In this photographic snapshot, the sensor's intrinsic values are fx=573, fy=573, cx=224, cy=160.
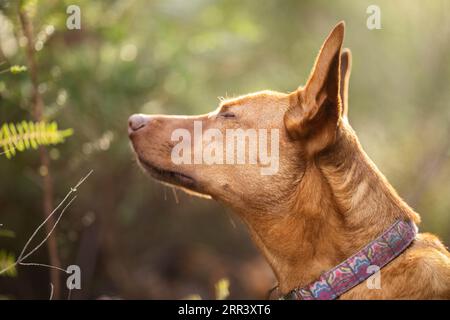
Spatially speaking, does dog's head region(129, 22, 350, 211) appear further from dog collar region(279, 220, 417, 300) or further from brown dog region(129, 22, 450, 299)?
dog collar region(279, 220, 417, 300)

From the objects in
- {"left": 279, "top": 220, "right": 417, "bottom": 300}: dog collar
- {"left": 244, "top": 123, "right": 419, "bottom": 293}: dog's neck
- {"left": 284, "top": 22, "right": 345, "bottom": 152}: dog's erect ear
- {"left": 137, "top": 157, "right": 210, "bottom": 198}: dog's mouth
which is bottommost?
{"left": 279, "top": 220, "right": 417, "bottom": 300}: dog collar

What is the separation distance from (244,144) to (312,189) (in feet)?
1.84

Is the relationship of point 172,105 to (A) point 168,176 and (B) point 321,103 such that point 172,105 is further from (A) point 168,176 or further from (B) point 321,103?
(B) point 321,103

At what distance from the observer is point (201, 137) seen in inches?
149

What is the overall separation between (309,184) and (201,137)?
31.7 inches

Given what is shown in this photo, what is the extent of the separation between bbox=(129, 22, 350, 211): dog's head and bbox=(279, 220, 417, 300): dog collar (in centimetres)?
59

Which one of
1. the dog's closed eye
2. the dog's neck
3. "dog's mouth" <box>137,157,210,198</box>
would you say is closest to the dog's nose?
"dog's mouth" <box>137,157,210,198</box>

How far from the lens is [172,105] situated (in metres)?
7.10

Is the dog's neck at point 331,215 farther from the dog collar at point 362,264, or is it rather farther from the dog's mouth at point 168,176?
the dog's mouth at point 168,176

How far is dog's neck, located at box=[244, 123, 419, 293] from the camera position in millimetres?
3287

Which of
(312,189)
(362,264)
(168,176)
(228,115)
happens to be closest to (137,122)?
(168,176)

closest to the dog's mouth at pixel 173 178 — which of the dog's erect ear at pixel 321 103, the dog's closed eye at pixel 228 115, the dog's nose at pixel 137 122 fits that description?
the dog's nose at pixel 137 122

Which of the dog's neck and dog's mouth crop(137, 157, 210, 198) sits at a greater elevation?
dog's mouth crop(137, 157, 210, 198)
